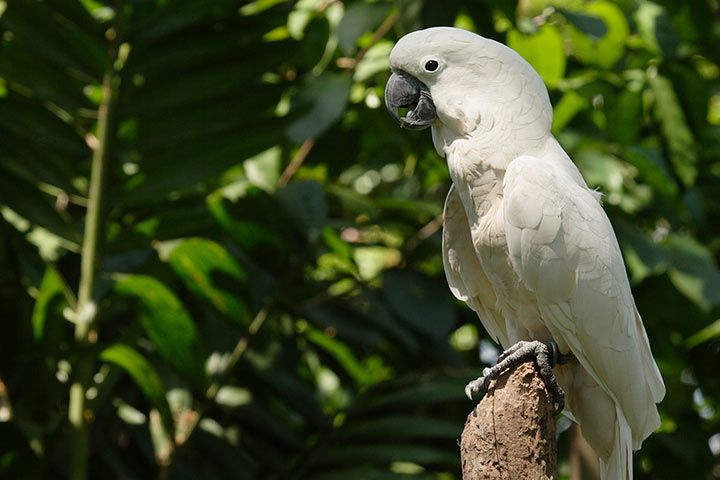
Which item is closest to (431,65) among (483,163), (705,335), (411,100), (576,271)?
(411,100)

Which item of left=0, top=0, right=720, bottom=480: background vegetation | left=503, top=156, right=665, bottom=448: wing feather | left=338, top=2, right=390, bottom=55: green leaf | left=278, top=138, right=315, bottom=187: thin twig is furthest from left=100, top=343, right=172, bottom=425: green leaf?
left=503, top=156, right=665, bottom=448: wing feather

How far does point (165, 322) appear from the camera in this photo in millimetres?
2740

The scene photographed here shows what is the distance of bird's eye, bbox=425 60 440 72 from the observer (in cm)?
211

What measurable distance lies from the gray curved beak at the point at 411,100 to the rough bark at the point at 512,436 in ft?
1.73

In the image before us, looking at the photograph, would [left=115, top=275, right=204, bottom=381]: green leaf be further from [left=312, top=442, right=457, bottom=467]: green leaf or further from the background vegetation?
[left=312, top=442, right=457, bottom=467]: green leaf

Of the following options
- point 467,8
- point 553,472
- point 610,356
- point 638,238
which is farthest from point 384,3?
point 553,472

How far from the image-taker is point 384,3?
2.96m

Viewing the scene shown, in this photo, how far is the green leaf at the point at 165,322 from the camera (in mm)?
2703

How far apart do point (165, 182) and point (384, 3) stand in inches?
29.5

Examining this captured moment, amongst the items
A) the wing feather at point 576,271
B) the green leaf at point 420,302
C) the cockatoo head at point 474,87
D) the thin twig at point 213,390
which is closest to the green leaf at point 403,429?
the green leaf at point 420,302

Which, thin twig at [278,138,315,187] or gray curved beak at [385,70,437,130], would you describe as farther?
thin twig at [278,138,315,187]

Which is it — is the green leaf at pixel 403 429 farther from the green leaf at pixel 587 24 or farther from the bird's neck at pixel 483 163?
the green leaf at pixel 587 24

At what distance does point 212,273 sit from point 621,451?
3.77ft

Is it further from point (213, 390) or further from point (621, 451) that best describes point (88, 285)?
point (621, 451)
